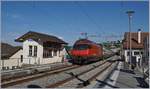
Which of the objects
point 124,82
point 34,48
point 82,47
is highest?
point 82,47

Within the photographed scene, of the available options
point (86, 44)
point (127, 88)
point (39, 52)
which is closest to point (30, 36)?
point (39, 52)

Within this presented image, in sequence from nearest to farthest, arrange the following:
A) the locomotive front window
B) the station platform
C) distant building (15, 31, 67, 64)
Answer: the station platform → distant building (15, 31, 67, 64) → the locomotive front window

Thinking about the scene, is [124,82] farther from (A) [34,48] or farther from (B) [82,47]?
(A) [34,48]

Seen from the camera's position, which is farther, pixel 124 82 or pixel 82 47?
pixel 82 47

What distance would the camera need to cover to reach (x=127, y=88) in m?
14.6

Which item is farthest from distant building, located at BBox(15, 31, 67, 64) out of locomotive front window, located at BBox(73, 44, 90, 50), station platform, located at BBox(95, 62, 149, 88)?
station platform, located at BBox(95, 62, 149, 88)

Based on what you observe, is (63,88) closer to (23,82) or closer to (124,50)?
(23,82)

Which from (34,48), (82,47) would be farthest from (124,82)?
(34,48)

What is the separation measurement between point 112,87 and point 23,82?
4.68 meters

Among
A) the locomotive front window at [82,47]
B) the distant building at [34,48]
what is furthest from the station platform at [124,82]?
the distant building at [34,48]

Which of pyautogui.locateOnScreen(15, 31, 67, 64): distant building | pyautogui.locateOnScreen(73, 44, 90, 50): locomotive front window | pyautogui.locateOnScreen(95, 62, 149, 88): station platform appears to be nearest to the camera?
pyautogui.locateOnScreen(95, 62, 149, 88): station platform

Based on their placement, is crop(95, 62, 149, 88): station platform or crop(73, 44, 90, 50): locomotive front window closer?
crop(95, 62, 149, 88): station platform

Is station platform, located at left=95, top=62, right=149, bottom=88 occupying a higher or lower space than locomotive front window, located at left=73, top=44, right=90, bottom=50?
lower

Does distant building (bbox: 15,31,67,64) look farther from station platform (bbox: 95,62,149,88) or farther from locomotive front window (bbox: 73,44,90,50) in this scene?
station platform (bbox: 95,62,149,88)
